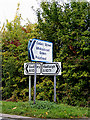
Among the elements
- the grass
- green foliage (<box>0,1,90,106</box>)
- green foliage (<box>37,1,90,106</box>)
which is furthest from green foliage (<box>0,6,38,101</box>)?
the grass

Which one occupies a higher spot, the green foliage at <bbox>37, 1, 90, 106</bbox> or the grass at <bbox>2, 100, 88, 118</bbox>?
the green foliage at <bbox>37, 1, 90, 106</bbox>

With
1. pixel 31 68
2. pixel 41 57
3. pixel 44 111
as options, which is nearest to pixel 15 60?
pixel 31 68

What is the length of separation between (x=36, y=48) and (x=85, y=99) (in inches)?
141

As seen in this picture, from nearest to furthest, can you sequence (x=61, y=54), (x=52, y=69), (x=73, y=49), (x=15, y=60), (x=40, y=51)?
(x=40, y=51) → (x=52, y=69) → (x=73, y=49) → (x=61, y=54) → (x=15, y=60)

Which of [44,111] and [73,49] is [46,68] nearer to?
[73,49]

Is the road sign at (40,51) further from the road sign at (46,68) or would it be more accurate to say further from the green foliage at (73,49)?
the green foliage at (73,49)

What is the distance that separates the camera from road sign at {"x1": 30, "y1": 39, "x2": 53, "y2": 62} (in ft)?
29.3

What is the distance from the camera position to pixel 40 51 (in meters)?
9.18

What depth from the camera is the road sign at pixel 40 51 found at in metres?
8.92

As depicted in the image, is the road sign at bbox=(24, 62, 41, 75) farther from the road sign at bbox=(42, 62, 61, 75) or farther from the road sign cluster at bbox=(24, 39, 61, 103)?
the road sign at bbox=(42, 62, 61, 75)

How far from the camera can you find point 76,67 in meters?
10.9

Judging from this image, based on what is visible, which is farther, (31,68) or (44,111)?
(31,68)

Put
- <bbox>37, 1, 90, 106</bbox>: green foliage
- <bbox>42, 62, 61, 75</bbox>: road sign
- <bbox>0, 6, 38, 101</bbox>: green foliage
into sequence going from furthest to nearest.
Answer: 1. <bbox>0, 6, 38, 101</bbox>: green foliage
2. <bbox>37, 1, 90, 106</bbox>: green foliage
3. <bbox>42, 62, 61, 75</bbox>: road sign

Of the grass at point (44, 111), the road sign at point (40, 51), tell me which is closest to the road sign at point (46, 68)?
the road sign at point (40, 51)
